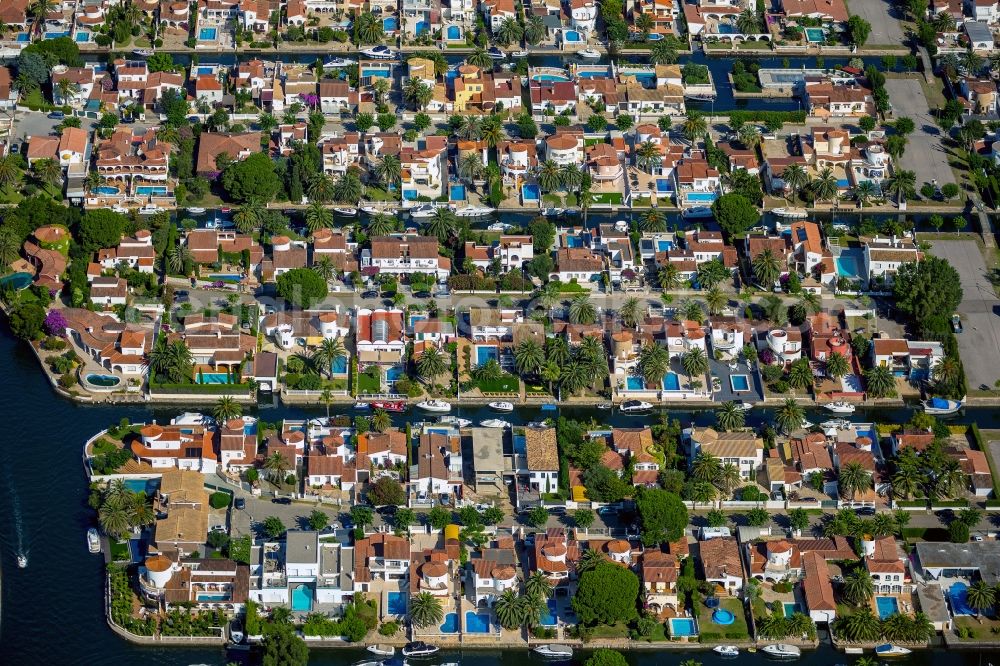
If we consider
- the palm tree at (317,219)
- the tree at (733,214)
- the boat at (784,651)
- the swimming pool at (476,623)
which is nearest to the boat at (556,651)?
the swimming pool at (476,623)

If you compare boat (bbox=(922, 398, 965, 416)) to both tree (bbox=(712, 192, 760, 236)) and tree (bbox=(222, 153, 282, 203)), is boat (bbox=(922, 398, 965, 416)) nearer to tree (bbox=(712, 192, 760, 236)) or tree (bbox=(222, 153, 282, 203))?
tree (bbox=(712, 192, 760, 236))

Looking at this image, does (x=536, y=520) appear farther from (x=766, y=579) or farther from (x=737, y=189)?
(x=737, y=189)

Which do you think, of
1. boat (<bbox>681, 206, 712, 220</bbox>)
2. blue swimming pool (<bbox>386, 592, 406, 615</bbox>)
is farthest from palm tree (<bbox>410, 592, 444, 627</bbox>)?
boat (<bbox>681, 206, 712, 220</bbox>)

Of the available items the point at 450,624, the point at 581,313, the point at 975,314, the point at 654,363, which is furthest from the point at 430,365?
the point at 975,314

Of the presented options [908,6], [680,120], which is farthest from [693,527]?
[908,6]

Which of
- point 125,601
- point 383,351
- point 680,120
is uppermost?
point 680,120

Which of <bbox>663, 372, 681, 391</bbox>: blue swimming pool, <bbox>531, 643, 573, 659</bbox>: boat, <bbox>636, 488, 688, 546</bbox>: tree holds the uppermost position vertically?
<bbox>663, 372, 681, 391</bbox>: blue swimming pool
